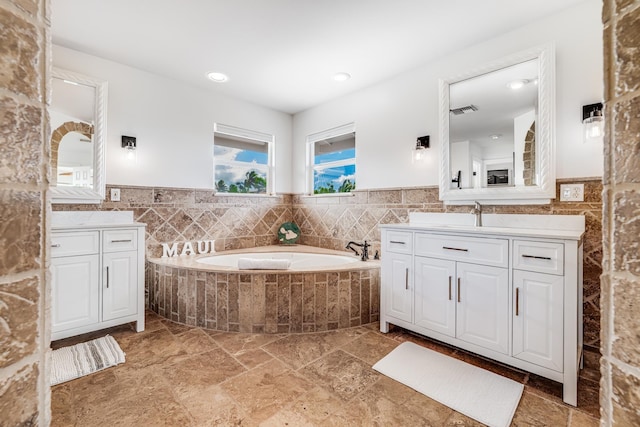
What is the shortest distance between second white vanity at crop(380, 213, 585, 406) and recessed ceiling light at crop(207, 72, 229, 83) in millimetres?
2346

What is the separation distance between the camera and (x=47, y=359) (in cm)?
45

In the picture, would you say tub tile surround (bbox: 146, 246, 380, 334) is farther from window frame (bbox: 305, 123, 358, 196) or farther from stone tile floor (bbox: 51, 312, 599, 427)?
window frame (bbox: 305, 123, 358, 196)

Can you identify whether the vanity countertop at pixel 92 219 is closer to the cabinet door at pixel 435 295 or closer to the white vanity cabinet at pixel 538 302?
the cabinet door at pixel 435 295

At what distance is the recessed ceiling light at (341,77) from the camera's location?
310cm

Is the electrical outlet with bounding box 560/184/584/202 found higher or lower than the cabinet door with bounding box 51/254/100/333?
higher

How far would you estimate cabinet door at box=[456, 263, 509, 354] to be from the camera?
1904 mm

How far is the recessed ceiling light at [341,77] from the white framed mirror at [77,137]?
7.40 feet

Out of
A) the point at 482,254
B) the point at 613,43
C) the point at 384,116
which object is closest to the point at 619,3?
the point at 613,43

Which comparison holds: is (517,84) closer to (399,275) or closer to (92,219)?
(399,275)

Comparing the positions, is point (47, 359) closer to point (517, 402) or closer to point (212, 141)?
point (517, 402)

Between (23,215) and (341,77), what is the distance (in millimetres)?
3183

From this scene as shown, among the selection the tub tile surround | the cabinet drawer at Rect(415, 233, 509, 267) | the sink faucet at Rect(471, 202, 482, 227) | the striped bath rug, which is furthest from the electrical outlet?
the striped bath rug

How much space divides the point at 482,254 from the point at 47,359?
219 centimetres

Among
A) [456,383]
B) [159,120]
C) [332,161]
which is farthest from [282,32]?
[456,383]
